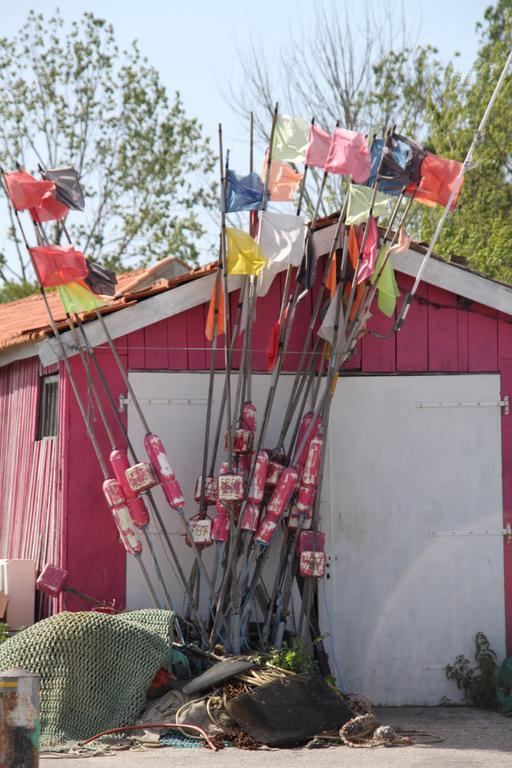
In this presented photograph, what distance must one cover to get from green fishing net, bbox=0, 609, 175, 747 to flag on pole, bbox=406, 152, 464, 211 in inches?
154

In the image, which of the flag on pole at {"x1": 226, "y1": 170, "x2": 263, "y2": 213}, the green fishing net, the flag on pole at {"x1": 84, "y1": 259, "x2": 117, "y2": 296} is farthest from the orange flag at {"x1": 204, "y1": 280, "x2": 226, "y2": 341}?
the green fishing net

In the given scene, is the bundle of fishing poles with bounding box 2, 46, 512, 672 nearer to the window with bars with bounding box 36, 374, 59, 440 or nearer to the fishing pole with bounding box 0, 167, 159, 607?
the fishing pole with bounding box 0, 167, 159, 607

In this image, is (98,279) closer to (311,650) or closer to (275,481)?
(275,481)

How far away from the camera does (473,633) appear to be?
10195mm

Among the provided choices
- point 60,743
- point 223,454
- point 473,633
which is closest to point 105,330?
point 223,454

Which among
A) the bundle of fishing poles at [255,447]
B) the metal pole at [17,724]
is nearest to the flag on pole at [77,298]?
the bundle of fishing poles at [255,447]

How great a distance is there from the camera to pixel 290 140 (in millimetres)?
9609

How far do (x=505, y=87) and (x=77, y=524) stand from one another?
46.9 ft

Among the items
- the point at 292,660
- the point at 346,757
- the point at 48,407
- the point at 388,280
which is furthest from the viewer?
the point at 48,407

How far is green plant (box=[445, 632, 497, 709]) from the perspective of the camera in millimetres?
9977

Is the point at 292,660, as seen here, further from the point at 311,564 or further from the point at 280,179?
the point at 280,179

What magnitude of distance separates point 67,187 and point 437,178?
2813mm

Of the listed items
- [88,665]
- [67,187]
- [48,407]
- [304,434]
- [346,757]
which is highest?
[67,187]

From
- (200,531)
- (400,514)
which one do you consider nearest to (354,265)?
(400,514)
